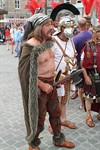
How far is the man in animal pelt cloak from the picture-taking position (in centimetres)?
318

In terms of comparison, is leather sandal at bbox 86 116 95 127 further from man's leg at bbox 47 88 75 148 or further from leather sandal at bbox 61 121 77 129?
man's leg at bbox 47 88 75 148

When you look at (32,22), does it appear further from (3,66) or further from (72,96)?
(3,66)

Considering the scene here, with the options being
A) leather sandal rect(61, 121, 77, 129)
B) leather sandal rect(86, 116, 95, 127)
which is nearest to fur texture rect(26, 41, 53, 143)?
leather sandal rect(61, 121, 77, 129)

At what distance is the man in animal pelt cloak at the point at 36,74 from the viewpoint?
318 cm

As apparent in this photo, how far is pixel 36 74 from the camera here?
10.5ft

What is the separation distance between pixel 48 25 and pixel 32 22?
7.8 inches

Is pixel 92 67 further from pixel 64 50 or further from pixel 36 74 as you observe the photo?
pixel 36 74

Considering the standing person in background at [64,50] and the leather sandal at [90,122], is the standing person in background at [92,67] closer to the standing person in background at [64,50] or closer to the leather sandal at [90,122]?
the standing person in background at [64,50]

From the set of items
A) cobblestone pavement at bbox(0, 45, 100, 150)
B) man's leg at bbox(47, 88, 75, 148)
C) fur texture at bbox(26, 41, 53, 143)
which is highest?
fur texture at bbox(26, 41, 53, 143)

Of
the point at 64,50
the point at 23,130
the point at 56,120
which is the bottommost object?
the point at 23,130

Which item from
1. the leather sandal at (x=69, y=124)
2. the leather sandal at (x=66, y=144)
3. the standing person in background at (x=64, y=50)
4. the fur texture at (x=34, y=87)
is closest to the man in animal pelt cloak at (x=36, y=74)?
the fur texture at (x=34, y=87)

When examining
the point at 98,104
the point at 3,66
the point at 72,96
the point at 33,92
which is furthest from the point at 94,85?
the point at 3,66

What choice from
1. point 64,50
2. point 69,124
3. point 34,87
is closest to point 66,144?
point 69,124

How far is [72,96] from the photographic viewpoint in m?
6.22
